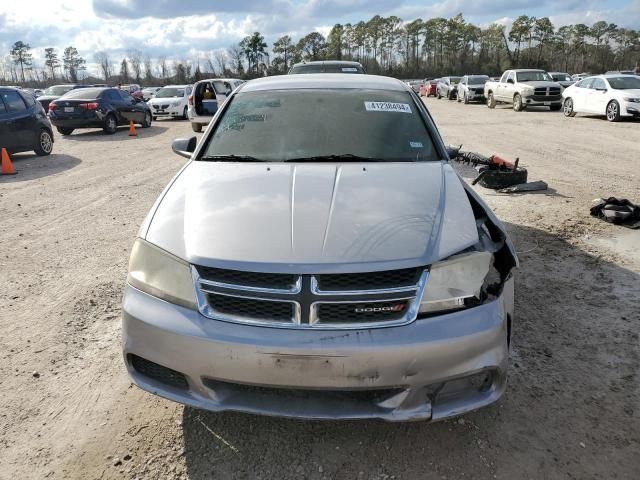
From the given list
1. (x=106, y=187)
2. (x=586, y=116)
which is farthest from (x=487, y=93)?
(x=106, y=187)

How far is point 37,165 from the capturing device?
1097cm

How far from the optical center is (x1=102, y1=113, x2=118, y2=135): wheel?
16.5 metres

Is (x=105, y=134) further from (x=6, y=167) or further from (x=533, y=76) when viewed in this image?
(x=533, y=76)

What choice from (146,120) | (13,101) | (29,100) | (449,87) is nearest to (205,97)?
(146,120)

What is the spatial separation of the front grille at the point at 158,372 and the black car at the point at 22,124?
1072cm

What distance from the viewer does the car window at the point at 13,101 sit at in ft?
36.9

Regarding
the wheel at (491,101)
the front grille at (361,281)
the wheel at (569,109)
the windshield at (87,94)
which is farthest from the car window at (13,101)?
the wheel at (491,101)

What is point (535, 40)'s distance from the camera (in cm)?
7562

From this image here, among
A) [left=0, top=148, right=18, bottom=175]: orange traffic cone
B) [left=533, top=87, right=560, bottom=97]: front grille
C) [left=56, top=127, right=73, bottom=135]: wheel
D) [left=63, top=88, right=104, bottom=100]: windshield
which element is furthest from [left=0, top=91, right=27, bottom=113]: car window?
[left=533, top=87, right=560, bottom=97]: front grille

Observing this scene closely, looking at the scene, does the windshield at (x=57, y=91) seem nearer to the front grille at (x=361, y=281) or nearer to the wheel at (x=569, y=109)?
the wheel at (x=569, y=109)

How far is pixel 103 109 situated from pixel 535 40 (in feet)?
248

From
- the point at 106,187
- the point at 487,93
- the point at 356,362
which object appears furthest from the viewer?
the point at 487,93

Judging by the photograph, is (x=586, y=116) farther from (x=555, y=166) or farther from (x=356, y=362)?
(x=356, y=362)

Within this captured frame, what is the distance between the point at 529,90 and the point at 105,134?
1670cm
